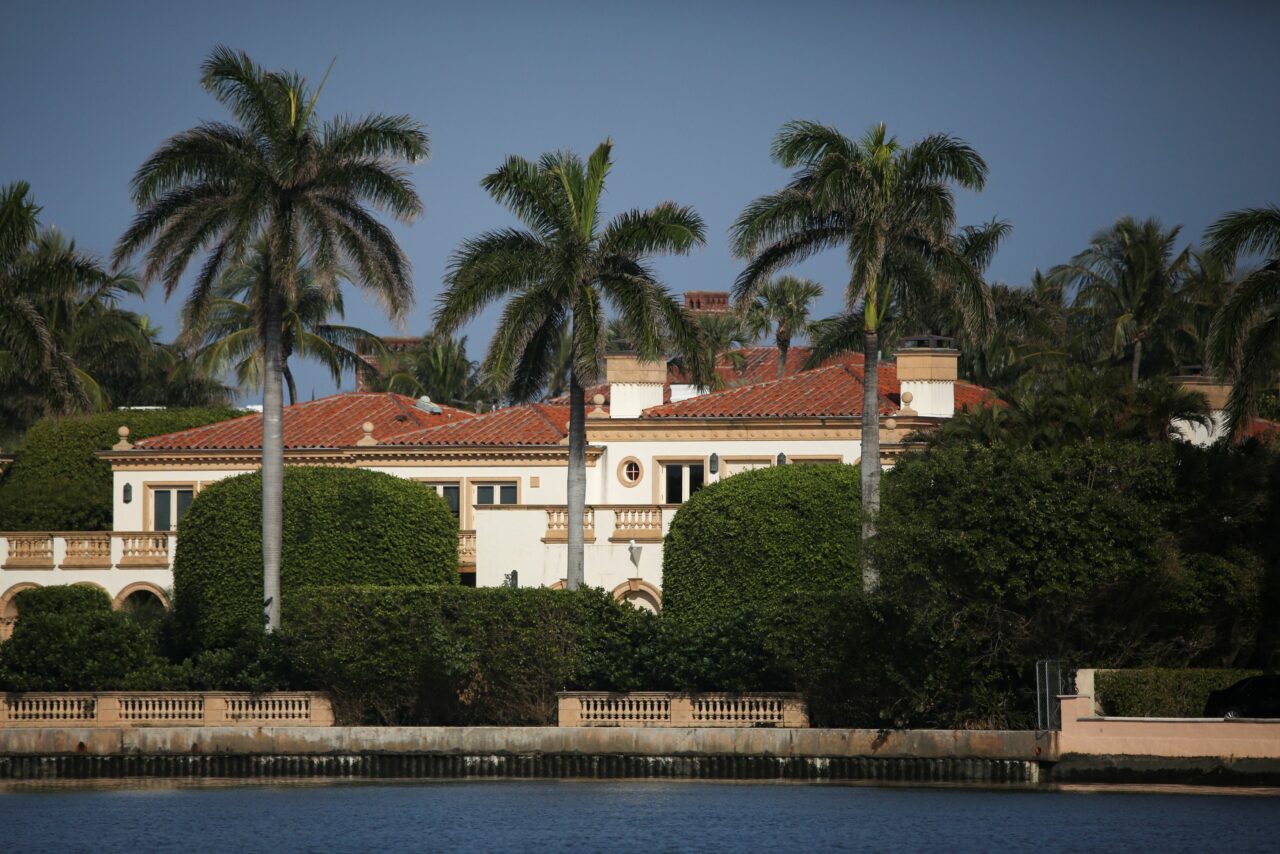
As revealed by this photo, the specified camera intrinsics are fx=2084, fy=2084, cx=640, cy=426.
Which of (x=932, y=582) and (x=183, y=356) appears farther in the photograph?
(x=183, y=356)

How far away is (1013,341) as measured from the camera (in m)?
82.5

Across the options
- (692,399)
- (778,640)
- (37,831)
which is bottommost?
(37,831)

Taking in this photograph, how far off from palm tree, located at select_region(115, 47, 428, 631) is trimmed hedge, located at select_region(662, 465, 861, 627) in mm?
9603

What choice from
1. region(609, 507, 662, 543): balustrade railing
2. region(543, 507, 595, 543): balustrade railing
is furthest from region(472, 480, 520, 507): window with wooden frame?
region(609, 507, 662, 543): balustrade railing

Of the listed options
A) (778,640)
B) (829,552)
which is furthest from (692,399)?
(778,640)

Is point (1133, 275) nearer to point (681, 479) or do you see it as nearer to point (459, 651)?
point (681, 479)

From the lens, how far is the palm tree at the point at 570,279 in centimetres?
4831

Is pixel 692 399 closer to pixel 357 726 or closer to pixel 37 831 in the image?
pixel 357 726

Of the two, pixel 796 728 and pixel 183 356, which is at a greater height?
pixel 183 356

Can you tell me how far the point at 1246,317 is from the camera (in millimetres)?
39969

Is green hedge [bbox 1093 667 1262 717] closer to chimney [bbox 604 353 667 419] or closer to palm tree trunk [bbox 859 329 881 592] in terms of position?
palm tree trunk [bbox 859 329 881 592]

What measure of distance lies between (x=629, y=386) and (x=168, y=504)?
15.1 metres

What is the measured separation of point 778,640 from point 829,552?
4.78 meters

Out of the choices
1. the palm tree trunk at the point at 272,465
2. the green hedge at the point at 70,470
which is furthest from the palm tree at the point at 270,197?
the green hedge at the point at 70,470
